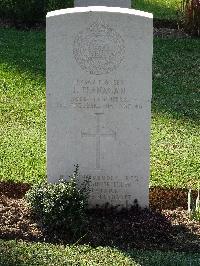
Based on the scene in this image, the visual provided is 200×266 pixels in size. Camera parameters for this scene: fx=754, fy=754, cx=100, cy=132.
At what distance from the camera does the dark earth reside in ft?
19.7

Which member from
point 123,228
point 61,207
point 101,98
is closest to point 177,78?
point 101,98

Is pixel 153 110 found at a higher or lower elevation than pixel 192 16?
lower

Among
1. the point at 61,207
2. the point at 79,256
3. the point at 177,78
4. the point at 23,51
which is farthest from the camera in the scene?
the point at 23,51

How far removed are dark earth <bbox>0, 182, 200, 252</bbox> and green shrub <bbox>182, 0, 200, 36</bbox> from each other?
6.33 meters

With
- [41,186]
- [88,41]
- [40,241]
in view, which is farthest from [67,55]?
[40,241]

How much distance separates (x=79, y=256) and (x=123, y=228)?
0.69 meters

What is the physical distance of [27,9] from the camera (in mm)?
13188

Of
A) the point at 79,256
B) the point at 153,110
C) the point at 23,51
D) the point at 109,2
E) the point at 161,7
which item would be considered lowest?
the point at 79,256

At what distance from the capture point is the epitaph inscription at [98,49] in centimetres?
613

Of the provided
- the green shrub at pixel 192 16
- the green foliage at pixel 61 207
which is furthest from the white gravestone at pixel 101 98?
the green shrub at pixel 192 16

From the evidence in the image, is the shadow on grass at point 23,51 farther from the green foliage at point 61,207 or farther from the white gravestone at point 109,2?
the green foliage at point 61,207

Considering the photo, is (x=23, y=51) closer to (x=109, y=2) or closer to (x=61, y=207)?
(x=109, y=2)

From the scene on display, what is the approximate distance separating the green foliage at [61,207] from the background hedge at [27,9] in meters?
7.54

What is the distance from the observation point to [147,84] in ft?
20.4
